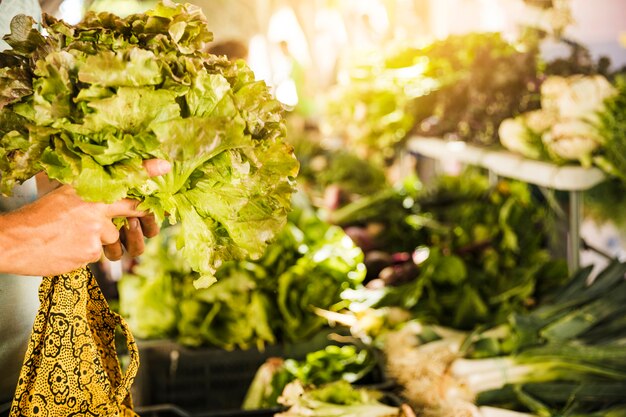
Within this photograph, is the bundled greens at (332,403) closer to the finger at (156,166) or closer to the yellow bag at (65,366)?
the yellow bag at (65,366)

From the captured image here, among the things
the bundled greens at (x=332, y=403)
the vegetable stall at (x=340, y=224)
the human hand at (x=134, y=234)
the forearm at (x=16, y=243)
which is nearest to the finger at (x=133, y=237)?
the human hand at (x=134, y=234)

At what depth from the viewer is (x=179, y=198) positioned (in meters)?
1.25

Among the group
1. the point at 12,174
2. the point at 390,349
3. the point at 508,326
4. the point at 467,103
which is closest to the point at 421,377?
the point at 390,349

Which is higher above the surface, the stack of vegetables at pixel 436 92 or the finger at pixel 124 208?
the stack of vegetables at pixel 436 92

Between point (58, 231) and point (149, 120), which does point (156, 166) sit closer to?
point (149, 120)

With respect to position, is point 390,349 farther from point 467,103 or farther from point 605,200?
point 467,103

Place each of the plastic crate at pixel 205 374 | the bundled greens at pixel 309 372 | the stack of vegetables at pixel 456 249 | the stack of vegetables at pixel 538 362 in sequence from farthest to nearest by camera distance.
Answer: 1. the stack of vegetables at pixel 456 249
2. the plastic crate at pixel 205 374
3. the bundled greens at pixel 309 372
4. the stack of vegetables at pixel 538 362

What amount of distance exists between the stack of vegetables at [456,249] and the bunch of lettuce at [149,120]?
1.43 metres

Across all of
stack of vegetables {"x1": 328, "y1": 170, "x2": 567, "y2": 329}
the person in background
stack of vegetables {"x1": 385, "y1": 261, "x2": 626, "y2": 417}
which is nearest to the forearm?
the person in background

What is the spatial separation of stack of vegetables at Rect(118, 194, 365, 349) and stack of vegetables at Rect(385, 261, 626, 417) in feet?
1.39

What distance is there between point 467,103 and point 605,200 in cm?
148

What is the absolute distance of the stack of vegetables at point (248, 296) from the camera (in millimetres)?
2480

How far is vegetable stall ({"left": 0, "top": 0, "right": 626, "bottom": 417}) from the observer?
1105 mm

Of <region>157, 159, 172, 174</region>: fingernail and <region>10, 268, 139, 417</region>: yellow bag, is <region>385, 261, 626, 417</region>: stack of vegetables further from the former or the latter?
<region>157, 159, 172, 174</region>: fingernail
